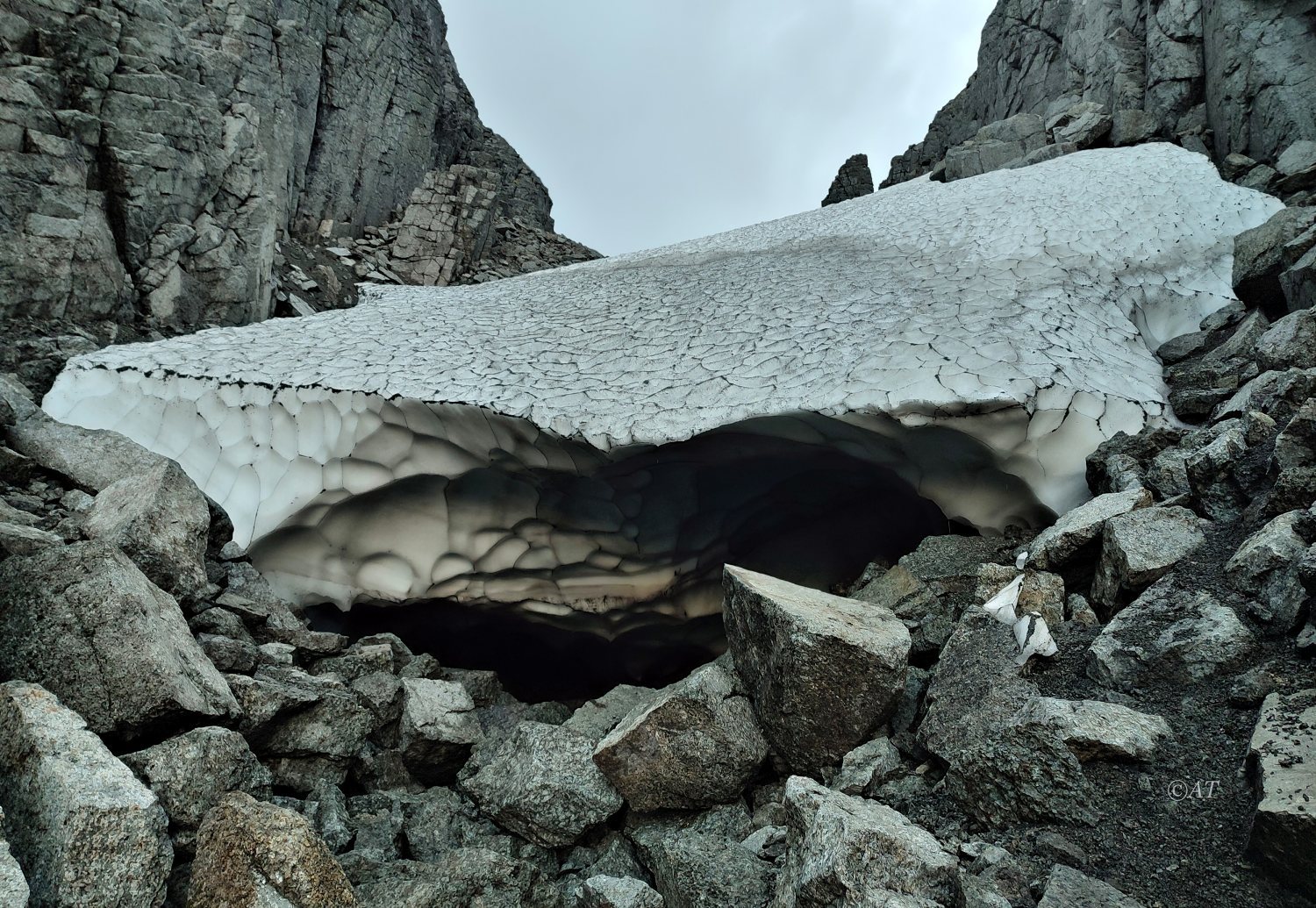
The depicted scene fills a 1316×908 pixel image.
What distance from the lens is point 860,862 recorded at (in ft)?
6.84

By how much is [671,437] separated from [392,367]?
1.75 m

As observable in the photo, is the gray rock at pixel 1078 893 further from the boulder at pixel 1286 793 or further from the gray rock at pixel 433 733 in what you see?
the gray rock at pixel 433 733

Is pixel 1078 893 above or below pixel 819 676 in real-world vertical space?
below

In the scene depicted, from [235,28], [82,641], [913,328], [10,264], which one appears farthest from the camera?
[235,28]

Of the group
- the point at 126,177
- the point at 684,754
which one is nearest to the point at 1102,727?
the point at 684,754

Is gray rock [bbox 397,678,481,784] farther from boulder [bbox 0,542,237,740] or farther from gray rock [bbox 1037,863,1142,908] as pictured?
gray rock [bbox 1037,863,1142,908]

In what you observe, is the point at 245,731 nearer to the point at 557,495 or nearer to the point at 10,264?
the point at 557,495

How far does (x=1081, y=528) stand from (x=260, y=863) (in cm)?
294

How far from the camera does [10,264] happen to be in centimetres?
510

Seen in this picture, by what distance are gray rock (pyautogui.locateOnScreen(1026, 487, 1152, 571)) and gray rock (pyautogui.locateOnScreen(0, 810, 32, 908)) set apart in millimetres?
3204

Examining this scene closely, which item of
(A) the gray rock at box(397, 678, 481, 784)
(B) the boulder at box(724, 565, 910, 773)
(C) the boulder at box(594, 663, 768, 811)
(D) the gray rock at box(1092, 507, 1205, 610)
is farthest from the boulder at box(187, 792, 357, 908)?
(D) the gray rock at box(1092, 507, 1205, 610)

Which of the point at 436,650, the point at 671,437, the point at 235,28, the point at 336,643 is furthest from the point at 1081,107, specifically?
the point at 235,28

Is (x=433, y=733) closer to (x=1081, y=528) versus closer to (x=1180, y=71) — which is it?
(x=1081, y=528)

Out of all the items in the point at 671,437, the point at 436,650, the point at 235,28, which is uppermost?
the point at 235,28
